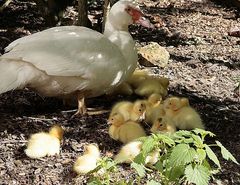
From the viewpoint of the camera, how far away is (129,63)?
3.67 metres

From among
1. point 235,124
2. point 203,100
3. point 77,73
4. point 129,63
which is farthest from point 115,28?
point 235,124

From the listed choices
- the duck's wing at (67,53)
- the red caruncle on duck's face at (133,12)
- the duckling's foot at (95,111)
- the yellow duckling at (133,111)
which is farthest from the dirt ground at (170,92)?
the red caruncle on duck's face at (133,12)

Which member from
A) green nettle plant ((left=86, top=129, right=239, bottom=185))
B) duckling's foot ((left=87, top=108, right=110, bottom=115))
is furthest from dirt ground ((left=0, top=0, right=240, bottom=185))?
green nettle plant ((left=86, top=129, right=239, bottom=185))

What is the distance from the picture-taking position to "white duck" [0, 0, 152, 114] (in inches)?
132

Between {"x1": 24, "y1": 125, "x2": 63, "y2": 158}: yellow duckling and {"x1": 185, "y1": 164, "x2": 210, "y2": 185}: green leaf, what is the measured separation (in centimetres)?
116

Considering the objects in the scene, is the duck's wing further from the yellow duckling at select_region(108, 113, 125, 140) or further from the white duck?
the yellow duckling at select_region(108, 113, 125, 140)

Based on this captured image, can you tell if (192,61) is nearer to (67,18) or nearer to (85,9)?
(85,9)

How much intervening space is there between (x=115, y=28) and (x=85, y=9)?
101 centimetres

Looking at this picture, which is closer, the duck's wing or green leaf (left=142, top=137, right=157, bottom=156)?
green leaf (left=142, top=137, right=157, bottom=156)

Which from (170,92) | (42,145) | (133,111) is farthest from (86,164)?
(170,92)

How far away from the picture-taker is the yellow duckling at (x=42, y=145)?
2.96 m

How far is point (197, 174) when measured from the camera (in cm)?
202

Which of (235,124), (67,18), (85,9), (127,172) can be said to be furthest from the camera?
(67,18)

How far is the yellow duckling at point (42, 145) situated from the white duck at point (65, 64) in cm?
49
